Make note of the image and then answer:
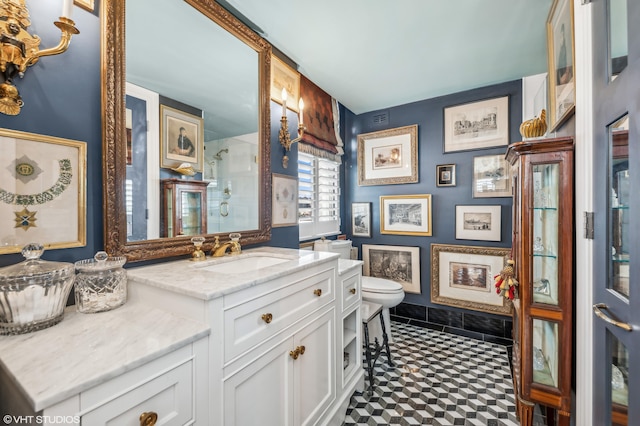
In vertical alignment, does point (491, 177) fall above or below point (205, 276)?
above

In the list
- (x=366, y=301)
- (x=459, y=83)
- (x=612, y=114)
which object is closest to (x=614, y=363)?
(x=612, y=114)

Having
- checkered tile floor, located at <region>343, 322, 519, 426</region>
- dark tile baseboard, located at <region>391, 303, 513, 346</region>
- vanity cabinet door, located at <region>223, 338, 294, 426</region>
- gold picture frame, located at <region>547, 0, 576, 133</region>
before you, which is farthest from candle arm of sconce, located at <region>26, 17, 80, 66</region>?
dark tile baseboard, located at <region>391, 303, 513, 346</region>

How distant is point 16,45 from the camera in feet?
3.11

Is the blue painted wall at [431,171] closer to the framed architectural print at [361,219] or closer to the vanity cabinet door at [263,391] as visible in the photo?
the framed architectural print at [361,219]

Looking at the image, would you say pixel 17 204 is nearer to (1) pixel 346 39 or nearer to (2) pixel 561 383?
(1) pixel 346 39

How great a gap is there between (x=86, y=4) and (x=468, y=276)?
349cm

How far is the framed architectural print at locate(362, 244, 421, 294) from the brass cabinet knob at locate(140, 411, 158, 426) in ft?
9.53

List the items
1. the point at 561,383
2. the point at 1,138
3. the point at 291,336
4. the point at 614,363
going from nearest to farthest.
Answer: the point at 1,138, the point at 614,363, the point at 291,336, the point at 561,383

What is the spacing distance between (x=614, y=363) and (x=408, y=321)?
7.57ft

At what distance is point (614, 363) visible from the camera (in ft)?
3.41

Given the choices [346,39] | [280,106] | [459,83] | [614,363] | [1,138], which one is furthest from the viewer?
[459,83]

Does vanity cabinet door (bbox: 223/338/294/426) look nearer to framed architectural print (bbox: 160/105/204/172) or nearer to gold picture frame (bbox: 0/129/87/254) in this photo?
gold picture frame (bbox: 0/129/87/254)

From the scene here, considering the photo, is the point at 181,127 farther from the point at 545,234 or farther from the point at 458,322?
the point at 458,322

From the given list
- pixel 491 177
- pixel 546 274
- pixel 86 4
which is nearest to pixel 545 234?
pixel 546 274
